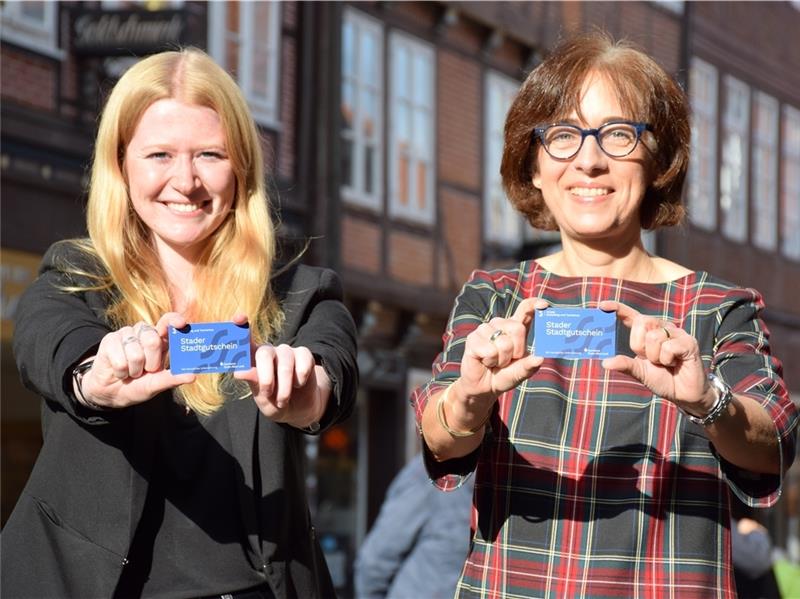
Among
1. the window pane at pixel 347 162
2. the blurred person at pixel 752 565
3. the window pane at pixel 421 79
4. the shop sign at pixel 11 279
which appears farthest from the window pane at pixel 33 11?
the blurred person at pixel 752 565

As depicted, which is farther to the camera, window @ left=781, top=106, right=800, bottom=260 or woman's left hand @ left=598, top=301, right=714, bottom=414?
window @ left=781, top=106, right=800, bottom=260

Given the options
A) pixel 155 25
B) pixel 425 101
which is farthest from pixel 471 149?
pixel 155 25

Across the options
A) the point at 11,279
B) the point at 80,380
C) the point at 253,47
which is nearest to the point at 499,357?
the point at 80,380

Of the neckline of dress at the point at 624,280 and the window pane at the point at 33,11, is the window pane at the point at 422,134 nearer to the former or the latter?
the window pane at the point at 33,11

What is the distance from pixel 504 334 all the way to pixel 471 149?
52.7ft

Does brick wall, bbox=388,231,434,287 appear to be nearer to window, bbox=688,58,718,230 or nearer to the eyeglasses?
window, bbox=688,58,718,230

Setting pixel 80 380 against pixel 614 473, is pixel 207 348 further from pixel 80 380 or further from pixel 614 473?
pixel 614 473

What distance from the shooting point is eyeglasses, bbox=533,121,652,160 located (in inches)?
125

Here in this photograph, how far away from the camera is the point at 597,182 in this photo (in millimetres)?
3168

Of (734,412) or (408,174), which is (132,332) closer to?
(734,412)

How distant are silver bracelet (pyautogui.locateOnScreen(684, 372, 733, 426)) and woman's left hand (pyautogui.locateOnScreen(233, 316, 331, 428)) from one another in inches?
27.1

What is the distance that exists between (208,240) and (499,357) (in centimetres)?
82

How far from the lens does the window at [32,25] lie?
11531 millimetres

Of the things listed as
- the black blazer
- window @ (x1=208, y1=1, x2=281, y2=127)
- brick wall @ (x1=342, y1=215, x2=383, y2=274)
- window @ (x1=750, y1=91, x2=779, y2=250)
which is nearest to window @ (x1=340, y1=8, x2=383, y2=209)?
brick wall @ (x1=342, y1=215, x2=383, y2=274)
